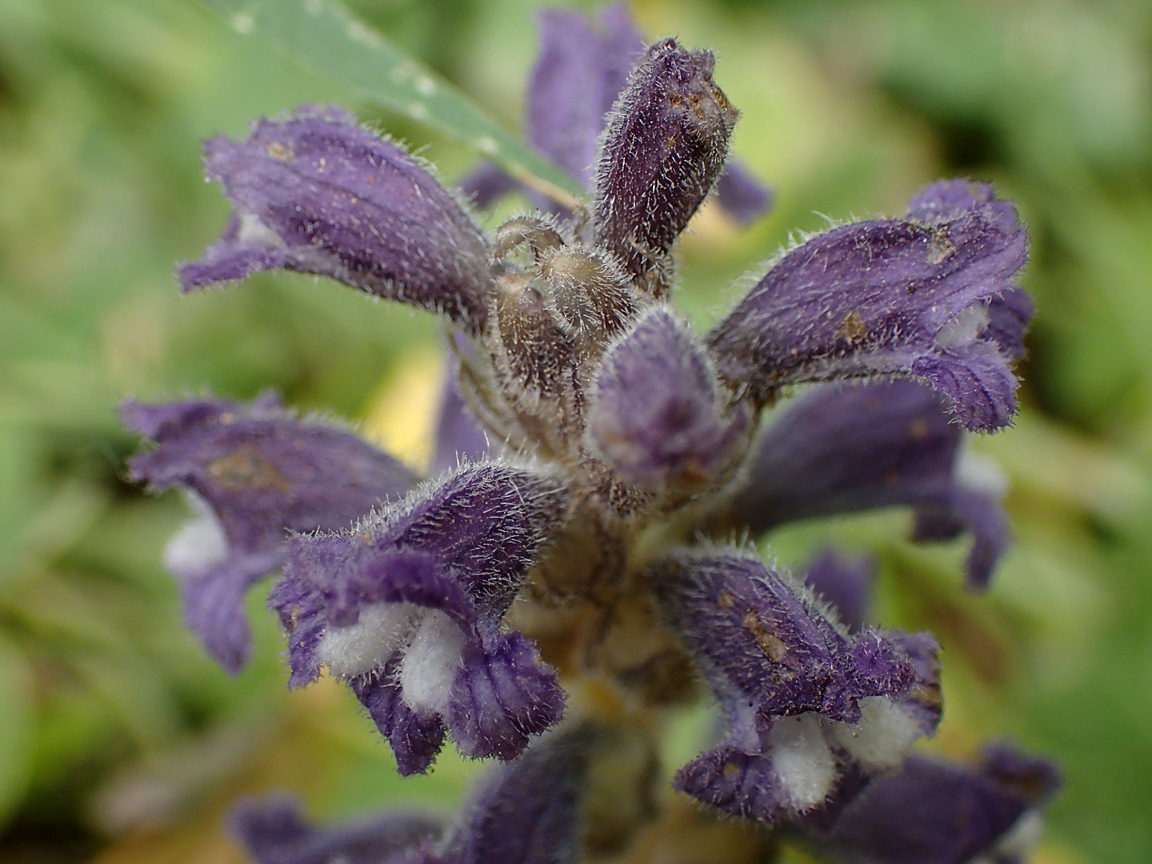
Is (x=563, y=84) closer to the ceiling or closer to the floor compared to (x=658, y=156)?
closer to the ceiling

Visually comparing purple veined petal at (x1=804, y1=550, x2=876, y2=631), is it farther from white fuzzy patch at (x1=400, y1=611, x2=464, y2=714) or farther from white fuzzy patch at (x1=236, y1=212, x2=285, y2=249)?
white fuzzy patch at (x1=236, y1=212, x2=285, y2=249)

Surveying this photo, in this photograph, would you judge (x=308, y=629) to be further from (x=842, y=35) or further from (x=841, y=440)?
(x=842, y=35)

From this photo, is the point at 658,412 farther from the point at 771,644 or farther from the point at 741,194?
the point at 741,194

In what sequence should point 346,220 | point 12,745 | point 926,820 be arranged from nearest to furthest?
point 346,220 < point 926,820 < point 12,745

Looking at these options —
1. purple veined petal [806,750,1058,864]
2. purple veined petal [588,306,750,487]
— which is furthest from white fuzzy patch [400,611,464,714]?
purple veined petal [806,750,1058,864]

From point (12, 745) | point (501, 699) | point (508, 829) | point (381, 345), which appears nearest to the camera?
point (501, 699)

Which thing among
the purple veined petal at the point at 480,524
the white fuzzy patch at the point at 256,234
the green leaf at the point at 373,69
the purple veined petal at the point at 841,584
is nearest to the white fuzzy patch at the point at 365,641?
the purple veined petal at the point at 480,524

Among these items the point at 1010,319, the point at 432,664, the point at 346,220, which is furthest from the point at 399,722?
the point at 1010,319

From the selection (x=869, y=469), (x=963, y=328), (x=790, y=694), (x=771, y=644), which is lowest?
(x=790, y=694)
